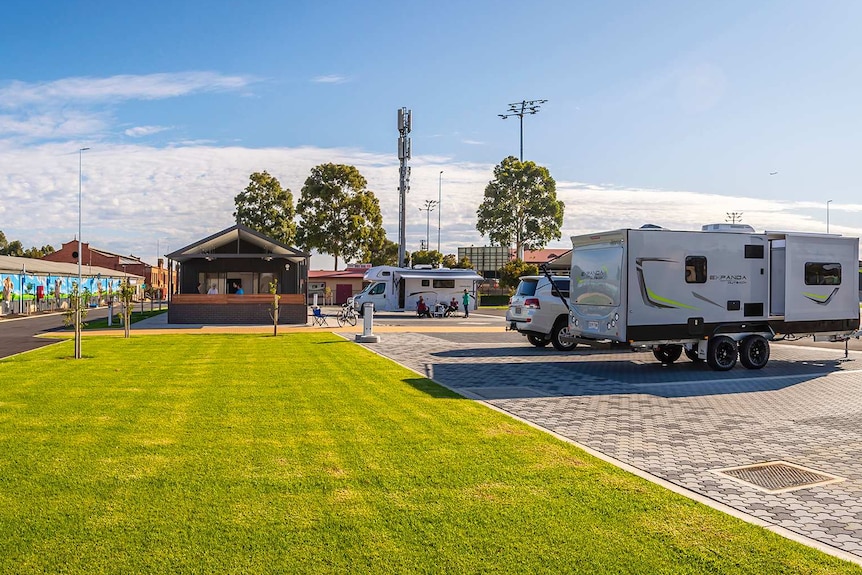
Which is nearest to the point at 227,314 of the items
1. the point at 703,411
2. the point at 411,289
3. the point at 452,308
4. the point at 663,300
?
the point at 411,289

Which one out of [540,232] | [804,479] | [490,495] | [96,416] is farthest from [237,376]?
[540,232]

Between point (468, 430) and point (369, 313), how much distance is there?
13.1 meters

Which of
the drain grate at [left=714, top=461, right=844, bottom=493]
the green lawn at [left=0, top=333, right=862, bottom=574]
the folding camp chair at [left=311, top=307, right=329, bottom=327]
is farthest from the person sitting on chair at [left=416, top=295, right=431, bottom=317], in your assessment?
the drain grate at [left=714, top=461, right=844, bottom=493]

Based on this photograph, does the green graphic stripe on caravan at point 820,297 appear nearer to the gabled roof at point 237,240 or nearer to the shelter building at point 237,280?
the shelter building at point 237,280

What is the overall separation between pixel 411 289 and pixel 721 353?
25067 mm

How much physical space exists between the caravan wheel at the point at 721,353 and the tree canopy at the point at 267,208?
168 ft

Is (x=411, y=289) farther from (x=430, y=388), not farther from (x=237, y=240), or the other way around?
(x=430, y=388)

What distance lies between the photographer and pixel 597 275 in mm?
14984

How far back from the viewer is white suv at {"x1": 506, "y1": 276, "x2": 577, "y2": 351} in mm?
18859

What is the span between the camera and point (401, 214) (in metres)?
47.7

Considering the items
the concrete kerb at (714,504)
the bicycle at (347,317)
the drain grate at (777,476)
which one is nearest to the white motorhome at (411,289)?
the bicycle at (347,317)

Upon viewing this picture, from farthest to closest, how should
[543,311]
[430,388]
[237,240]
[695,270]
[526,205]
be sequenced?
[526,205]
[237,240]
[543,311]
[695,270]
[430,388]

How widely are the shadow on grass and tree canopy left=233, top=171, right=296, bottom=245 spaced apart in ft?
170

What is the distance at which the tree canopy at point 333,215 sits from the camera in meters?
61.2
